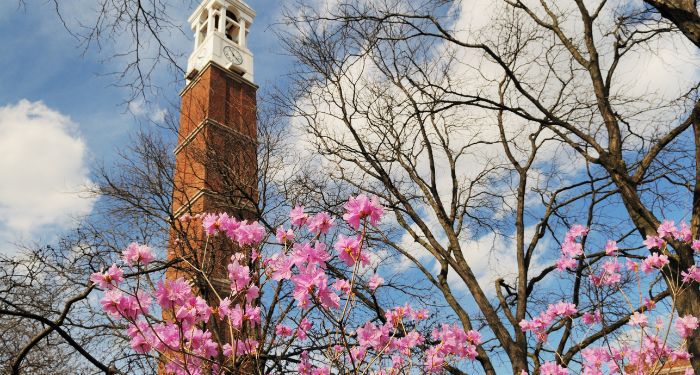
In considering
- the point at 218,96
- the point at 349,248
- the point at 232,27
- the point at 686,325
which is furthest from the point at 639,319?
the point at 232,27

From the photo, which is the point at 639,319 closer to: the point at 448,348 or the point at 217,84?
the point at 448,348

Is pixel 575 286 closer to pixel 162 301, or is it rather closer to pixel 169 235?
pixel 162 301

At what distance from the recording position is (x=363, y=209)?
295 cm

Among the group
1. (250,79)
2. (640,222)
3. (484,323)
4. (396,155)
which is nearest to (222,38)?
(250,79)

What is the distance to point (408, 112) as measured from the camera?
28.9 ft

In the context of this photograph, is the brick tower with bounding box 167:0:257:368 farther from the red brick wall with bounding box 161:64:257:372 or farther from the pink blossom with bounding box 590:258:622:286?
the pink blossom with bounding box 590:258:622:286

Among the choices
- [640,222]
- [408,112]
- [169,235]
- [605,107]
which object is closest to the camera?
[640,222]

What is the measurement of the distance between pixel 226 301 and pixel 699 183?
204 inches

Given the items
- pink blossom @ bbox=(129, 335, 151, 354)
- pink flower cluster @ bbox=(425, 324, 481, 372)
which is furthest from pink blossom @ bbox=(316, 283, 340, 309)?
pink flower cluster @ bbox=(425, 324, 481, 372)

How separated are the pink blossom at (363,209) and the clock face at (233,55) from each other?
2569cm

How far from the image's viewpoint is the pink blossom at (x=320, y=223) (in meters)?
3.26

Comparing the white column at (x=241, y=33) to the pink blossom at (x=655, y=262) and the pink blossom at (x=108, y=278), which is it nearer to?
the pink blossom at (x=655, y=262)

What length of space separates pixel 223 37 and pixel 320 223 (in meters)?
26.7

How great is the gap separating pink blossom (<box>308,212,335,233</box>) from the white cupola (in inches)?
946
